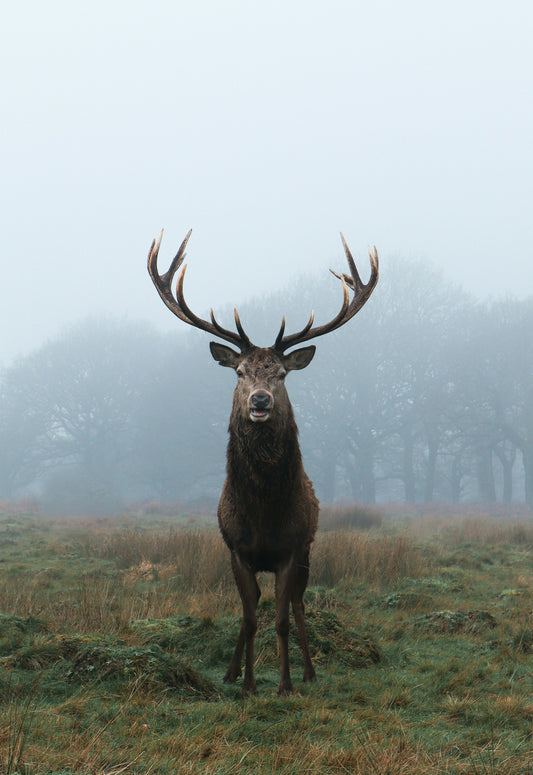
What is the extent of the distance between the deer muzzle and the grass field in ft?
5.95

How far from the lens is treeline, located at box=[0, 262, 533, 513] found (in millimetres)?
29547

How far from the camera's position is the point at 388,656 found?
5.65 m

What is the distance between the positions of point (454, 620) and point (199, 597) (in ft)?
8.81

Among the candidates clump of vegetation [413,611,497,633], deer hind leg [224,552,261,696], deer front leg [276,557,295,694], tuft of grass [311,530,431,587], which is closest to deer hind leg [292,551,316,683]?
deer front leg [276,557,295,694]

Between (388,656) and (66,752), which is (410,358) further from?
(66,752)

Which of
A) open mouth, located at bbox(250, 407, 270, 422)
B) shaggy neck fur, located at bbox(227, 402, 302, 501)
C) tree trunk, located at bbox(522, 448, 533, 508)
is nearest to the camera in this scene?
open mouth, located at bbox(250, 407, 270, 422)

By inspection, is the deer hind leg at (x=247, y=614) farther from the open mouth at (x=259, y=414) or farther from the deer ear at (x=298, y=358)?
the deer ear at (x=298, y=358)

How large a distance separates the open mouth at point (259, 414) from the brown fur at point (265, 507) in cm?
9

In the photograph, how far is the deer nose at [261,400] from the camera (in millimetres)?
4723

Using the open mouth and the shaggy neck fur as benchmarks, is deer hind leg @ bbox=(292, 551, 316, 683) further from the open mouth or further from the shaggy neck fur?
the open mouth

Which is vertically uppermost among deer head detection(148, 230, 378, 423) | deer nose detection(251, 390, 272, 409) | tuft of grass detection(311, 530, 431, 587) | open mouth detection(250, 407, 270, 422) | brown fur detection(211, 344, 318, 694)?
deer head detection(148, 230, 378, 423)

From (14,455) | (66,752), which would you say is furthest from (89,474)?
(66,752)

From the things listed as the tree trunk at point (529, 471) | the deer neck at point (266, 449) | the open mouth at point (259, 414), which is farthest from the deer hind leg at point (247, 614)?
the tree trunk at point (529, 471)

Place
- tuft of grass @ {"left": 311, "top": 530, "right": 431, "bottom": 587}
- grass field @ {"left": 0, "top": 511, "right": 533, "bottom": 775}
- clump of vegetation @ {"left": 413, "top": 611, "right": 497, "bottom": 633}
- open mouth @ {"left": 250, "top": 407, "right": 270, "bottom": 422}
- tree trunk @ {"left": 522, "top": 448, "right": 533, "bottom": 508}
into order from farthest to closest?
tree trunk @ {"left": 522, "top": 448, "right": 533, "bottom": 508} → tuft of grass @ {"left": 311, "top": 530, "right": 431, "bottom": 587} → clump of vegetation @ {"left": 413, "top": 611, "right": 497, "bottom": 633} → open mouth @ {"left": 250, "top": 407, "right": 270, "bottom": 422} → grass field @ {"left": 0, "top": 511, "right": 533, "bottom": 775}
